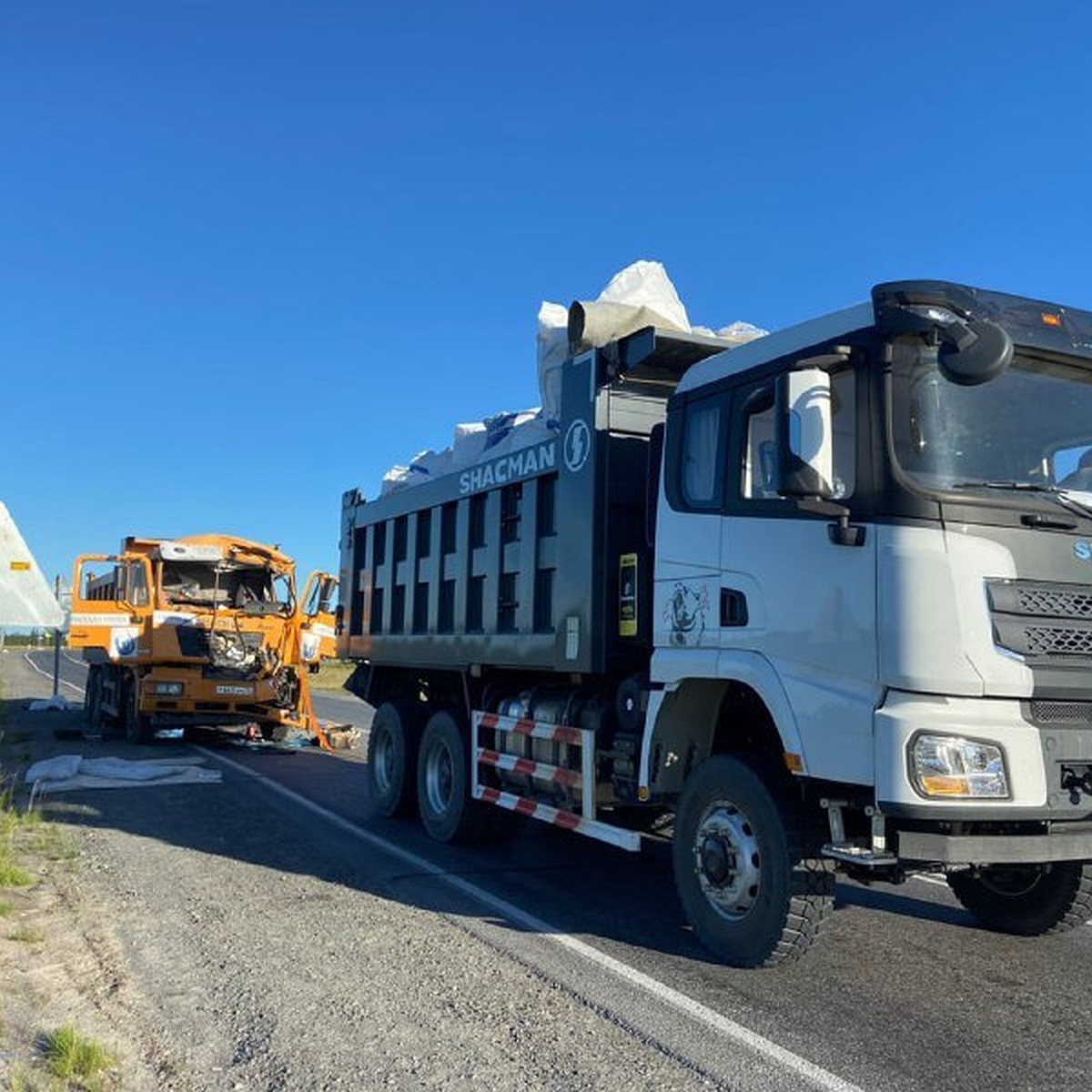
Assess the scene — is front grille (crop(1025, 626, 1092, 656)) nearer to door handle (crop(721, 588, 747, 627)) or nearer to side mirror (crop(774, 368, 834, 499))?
side mirror (crop(774, 368, 834, 499))

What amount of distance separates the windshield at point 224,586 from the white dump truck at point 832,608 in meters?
10.8

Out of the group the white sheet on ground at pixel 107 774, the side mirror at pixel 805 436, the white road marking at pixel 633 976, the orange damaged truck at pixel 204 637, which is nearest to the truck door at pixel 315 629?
the orange damaged truck at pixel 204 637

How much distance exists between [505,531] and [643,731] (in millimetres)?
2318

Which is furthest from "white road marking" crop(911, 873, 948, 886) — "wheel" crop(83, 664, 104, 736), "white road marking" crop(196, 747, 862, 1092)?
"wheel" crop(83, 664, 104, 736)

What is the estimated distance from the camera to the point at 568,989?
16.0 ft

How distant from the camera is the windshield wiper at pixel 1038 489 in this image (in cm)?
467

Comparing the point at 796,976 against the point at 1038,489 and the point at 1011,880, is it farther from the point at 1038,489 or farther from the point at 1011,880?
the point at 1038,489

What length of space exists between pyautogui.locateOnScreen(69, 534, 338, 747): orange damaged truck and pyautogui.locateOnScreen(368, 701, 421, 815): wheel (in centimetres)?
538

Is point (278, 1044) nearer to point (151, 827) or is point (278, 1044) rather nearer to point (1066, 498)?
point (1066, 498)

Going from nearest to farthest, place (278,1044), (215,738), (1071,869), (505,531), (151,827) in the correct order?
(278,1044) → (1071,869) → (505,531) → (151,827) → (215,738)

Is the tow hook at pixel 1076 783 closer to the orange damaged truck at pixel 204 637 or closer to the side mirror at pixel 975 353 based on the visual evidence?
the side mirror at pixel 975 353

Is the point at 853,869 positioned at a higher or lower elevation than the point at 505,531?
lower

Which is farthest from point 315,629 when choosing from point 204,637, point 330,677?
point 330,677

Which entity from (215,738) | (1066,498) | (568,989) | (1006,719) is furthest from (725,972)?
(215,738)
